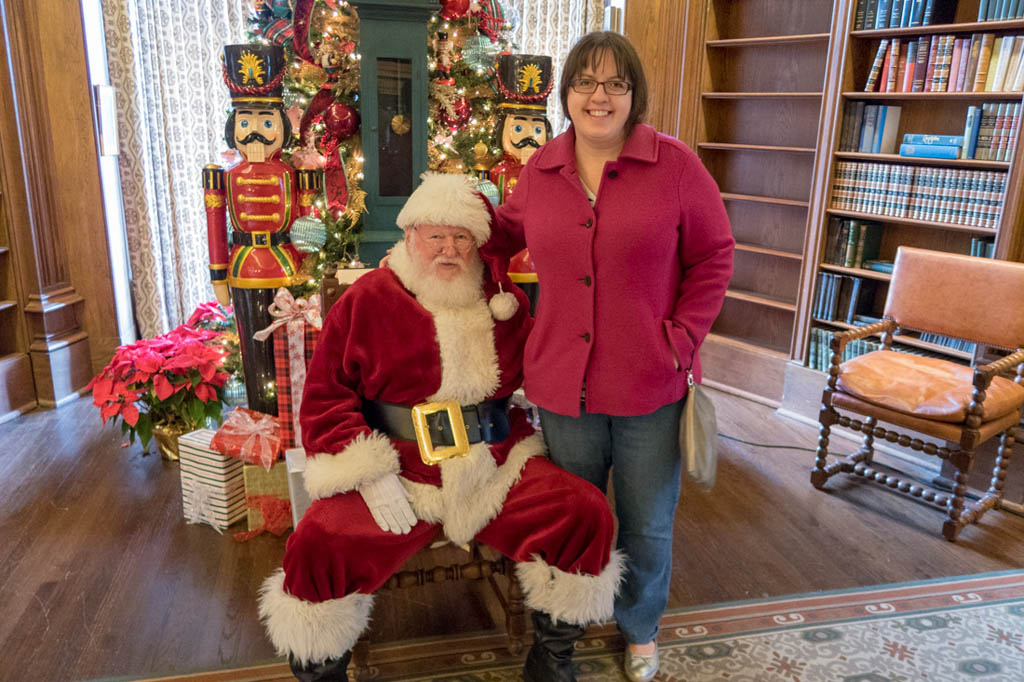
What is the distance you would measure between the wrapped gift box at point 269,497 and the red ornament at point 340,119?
48.5 inches

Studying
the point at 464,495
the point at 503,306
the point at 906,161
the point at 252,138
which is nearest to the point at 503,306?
the point at 503,306

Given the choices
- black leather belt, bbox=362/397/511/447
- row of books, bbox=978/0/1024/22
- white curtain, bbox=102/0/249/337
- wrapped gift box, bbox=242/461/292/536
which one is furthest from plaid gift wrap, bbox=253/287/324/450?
row of books, bbox=978/0/1024/22

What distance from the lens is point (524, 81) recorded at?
2770 mm

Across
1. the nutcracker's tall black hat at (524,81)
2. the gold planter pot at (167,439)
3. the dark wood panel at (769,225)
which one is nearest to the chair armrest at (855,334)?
the dark wood panel at (769,225)

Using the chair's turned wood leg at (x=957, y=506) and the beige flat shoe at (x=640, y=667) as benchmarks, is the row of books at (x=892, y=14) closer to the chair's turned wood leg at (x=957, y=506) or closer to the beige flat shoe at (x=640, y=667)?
the chair's turned wood leg at (x=957, y=506)

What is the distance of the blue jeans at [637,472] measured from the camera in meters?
1.72

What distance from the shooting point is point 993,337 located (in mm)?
2799

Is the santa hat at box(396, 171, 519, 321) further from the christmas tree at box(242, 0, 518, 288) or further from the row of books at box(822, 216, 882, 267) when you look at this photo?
the row of books at box(822, 216, 882, 267)

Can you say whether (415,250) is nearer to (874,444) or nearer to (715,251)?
(715,251)

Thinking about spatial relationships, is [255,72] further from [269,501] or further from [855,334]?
[855,334]

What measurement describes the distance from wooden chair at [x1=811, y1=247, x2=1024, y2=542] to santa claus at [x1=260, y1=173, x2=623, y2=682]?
4.96 ft

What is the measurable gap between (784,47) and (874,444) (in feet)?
6.79

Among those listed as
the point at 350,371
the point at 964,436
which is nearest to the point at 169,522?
the point at 350,371

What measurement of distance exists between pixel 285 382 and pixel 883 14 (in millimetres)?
2907
